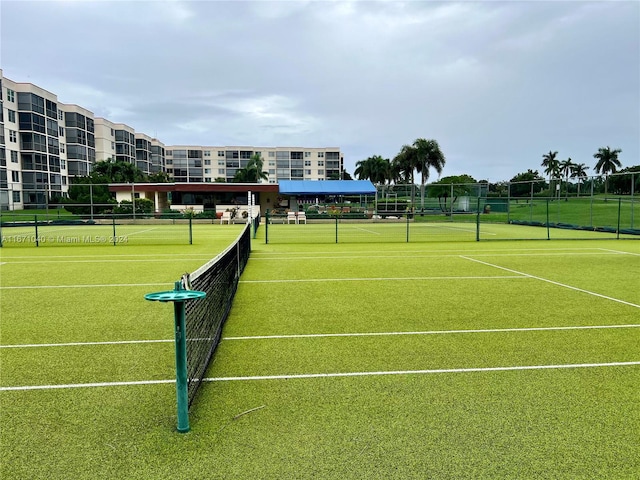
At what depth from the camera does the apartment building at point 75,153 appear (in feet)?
216

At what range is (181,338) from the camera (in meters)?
4.15

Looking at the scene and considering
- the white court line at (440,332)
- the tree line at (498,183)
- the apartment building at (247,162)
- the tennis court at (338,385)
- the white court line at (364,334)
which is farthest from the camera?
the apartment building at (247,162)

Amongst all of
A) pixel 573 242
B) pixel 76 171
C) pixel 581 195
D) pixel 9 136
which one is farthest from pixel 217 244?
pixel 76 171

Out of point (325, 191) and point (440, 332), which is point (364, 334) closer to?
point (440, 332)

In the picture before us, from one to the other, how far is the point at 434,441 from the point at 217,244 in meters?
20.4

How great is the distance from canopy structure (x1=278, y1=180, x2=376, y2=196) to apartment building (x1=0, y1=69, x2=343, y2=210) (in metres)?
23.9

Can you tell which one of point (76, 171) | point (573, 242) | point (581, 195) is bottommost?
point (573, 242)

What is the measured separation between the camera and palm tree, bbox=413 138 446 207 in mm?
63312

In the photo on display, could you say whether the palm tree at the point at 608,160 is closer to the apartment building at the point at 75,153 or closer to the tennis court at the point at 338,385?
the apartment building at the point at 75,153

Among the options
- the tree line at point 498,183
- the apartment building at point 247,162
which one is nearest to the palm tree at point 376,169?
the tree line at point 498,183

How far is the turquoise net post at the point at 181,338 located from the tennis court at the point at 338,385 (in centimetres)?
18

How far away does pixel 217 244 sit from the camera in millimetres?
23578

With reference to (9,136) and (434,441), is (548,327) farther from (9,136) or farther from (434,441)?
(9,136)

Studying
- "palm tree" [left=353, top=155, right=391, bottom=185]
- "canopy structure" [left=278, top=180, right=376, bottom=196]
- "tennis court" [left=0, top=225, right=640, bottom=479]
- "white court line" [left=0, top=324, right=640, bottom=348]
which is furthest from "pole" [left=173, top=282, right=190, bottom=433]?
"palm tree" [left=353, top=155, right=391, bottom=185]
